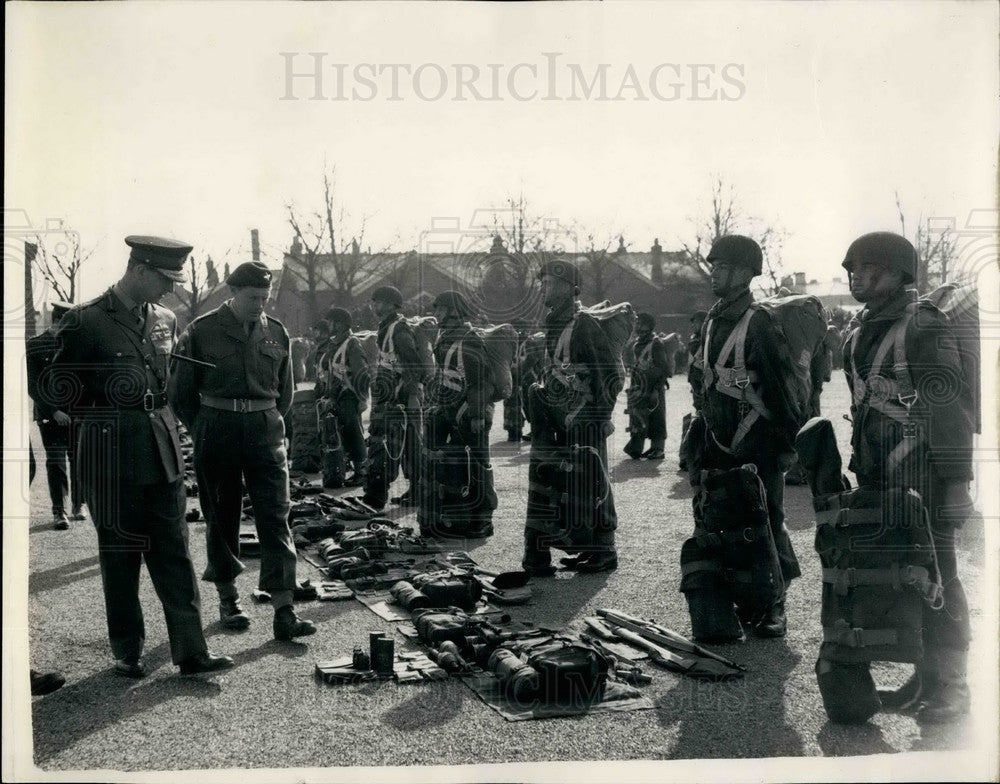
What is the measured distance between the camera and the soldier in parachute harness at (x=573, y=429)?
917cm

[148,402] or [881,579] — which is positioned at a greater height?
[148,402]

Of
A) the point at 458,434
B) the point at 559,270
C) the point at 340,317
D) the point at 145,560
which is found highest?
the point at 559,270

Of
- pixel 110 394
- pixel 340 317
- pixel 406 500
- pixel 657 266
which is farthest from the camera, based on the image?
pixel 657 266

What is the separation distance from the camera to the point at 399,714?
5.88 metres

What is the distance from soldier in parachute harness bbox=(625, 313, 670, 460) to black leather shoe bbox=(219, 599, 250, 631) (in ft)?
34.6

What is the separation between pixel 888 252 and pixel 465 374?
584 cm

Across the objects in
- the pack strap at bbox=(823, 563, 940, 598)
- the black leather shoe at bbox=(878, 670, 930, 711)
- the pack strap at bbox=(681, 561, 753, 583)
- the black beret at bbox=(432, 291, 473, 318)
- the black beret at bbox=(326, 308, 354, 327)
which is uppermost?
the black beret at bbox=(432, 291, 473, 318)

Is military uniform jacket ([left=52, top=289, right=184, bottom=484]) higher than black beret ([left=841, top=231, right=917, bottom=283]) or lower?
lower

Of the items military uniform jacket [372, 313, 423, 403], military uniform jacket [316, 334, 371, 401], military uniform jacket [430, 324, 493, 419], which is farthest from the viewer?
military uniform jacket [316, 334, 371, 401]

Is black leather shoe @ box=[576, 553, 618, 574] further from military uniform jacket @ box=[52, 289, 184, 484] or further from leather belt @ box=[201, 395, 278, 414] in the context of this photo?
military uniform jacket @ box=[52, 289, 184, 484]

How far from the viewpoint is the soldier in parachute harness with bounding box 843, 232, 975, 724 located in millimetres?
5562

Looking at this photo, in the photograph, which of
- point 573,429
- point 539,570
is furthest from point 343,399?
point 539,570

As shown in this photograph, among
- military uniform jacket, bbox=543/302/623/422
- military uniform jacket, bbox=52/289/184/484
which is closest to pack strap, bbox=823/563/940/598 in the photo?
military uniform jacket, bbox=543/302/623/422

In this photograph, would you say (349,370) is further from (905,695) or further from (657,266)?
(657,266)
